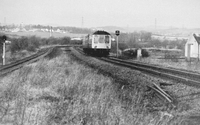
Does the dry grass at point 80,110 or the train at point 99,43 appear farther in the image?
the train at point 99,43

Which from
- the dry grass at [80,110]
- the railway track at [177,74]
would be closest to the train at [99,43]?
the railway track at [177,74]

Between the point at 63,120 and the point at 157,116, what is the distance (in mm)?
2085

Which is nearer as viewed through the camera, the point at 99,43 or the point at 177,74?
the point at 177,74

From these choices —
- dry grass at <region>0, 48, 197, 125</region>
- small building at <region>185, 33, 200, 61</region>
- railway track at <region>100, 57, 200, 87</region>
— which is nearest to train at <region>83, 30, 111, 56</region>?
small building at <region>185, 33, 200, 61</region>

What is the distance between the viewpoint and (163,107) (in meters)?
6.82

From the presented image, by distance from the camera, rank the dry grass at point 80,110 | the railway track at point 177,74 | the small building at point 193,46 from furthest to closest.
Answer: the small building at point 193,46, the railway track at point 177,74, the dry grass at point 80,110

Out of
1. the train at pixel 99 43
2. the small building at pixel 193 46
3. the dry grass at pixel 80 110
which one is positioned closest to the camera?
the dry grass at pixel 80 110

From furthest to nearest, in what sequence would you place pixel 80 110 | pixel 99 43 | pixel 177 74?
pixel 99 43, pixel 177 74, pixel 80 110

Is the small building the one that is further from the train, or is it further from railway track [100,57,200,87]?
railway track [100,57,200,87]

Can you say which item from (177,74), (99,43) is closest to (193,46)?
A: (99,43)

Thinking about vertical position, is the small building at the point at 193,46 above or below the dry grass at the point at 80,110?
above

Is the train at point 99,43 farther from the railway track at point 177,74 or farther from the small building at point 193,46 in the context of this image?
the railway track at point 177,74

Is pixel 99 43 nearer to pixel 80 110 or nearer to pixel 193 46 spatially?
pixel 193 46

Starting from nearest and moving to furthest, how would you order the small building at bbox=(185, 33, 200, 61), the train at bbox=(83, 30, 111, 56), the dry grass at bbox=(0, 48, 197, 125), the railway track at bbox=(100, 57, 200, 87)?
the dry grass at bbox=(0, 48, 197, 125) → the railway track at bbox=(100, 57, 200, 87) → the train at bbox=(83, 30, 111, 56) → the small building at bbox=(185, 33, 200, 61)
